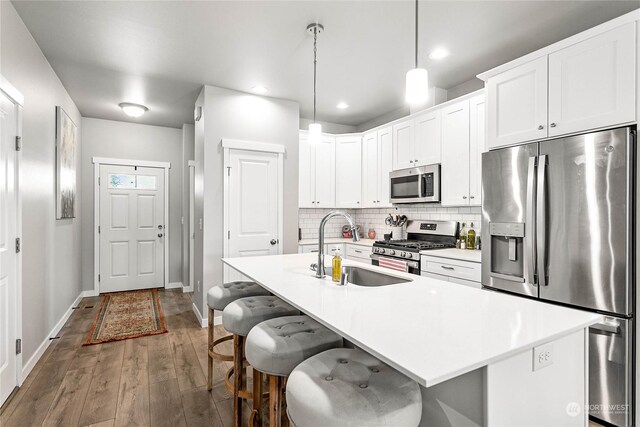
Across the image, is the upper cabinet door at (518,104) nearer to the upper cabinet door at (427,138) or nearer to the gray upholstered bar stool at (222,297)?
the upper cabinet door at (427,138)

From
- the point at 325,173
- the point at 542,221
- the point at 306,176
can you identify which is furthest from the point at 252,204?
the point at 542,221

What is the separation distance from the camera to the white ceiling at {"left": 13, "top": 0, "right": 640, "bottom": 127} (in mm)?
2400

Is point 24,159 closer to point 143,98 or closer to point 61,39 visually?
point 61,39

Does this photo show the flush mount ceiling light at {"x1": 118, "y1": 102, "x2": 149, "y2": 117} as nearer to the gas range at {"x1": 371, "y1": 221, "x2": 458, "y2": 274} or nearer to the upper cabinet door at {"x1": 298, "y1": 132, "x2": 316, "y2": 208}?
the upper cabinet door at {"x1": 298, "y1": 132, "x2": 316, "y2": 208}

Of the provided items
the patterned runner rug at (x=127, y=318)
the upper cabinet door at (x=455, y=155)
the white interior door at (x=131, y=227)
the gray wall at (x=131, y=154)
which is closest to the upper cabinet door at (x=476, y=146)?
the upper cabinet door at (x=455, y=155)

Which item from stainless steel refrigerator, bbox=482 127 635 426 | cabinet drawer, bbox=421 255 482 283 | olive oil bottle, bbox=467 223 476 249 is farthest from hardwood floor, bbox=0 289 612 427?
olive oil bottle, bbox=467 223 476 249

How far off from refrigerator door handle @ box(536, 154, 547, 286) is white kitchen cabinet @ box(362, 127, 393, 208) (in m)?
2.24

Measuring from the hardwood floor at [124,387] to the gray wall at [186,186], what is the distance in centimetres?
211

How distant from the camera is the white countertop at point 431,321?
3.10ft

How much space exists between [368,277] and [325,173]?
2815mm

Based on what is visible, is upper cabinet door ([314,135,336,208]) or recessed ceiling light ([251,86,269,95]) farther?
upper cabinet door ([314,135,336,208])

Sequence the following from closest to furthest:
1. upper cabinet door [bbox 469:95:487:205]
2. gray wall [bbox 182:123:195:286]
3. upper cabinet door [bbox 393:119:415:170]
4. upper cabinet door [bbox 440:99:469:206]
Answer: upper cabinet door [bbox 469:95:487:205] < upper cabinet door [bbox 440:99:469:206] < upper cabinet door [bbox 393:119:415:170] < gray wall [bbox 182:123:195:286]

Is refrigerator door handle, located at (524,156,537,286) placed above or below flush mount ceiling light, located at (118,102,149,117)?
below

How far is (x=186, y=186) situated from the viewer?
567 centimetres
